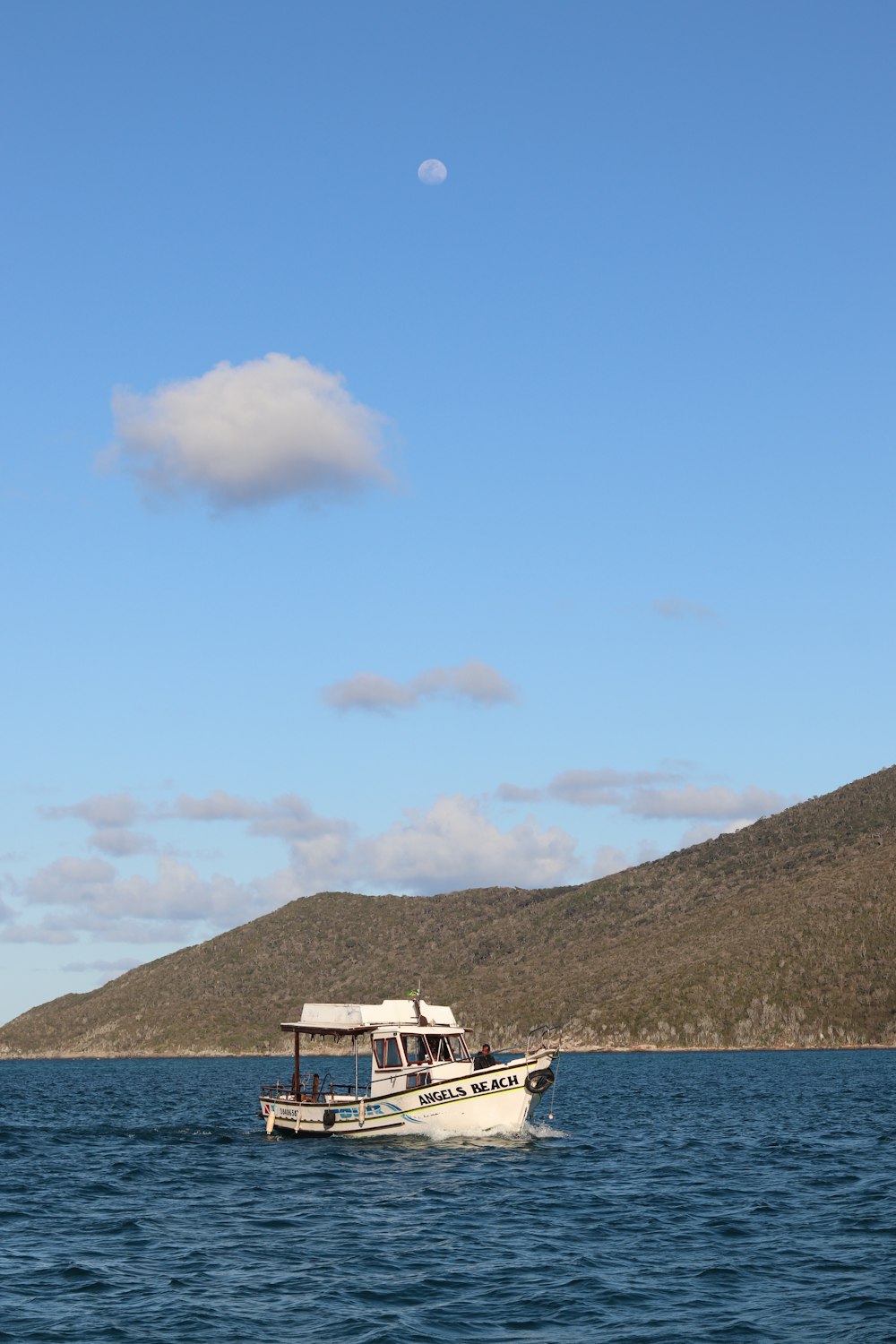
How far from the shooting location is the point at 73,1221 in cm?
3912

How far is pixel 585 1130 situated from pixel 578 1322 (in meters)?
40.3

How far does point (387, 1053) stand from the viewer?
186ft

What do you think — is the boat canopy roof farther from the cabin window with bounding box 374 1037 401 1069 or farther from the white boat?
the cabin window with bounding box 374 1037 401 1069

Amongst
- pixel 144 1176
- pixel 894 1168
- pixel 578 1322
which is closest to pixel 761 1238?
pixel 578 1322

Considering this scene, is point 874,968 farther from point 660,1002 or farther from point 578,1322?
point 578,1322

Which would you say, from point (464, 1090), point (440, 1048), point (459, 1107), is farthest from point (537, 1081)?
point (440, 1048)

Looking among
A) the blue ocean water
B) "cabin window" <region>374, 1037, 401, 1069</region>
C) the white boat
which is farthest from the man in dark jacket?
"cabin window" <region>374, 1037, 401, 1069</region>

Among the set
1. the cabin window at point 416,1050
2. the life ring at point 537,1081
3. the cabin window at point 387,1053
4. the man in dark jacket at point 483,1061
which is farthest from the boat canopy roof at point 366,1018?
the life ring at point 537,1081

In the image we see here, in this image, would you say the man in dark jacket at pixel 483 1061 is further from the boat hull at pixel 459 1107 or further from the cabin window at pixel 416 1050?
the cabin window at pixel 416 1050

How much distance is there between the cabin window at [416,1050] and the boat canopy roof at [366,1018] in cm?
73

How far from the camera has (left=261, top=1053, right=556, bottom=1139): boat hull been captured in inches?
2071

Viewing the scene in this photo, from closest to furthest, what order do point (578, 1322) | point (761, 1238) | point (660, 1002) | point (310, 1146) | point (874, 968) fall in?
point (578, 1322)
point (761, 1238)
point (310, 1146)
point (874, 968)
point (660, 1002)

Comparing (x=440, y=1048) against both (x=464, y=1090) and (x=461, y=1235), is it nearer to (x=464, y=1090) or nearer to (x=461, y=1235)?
(x=464, y=1090)

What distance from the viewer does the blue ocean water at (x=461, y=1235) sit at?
26.4 meters
